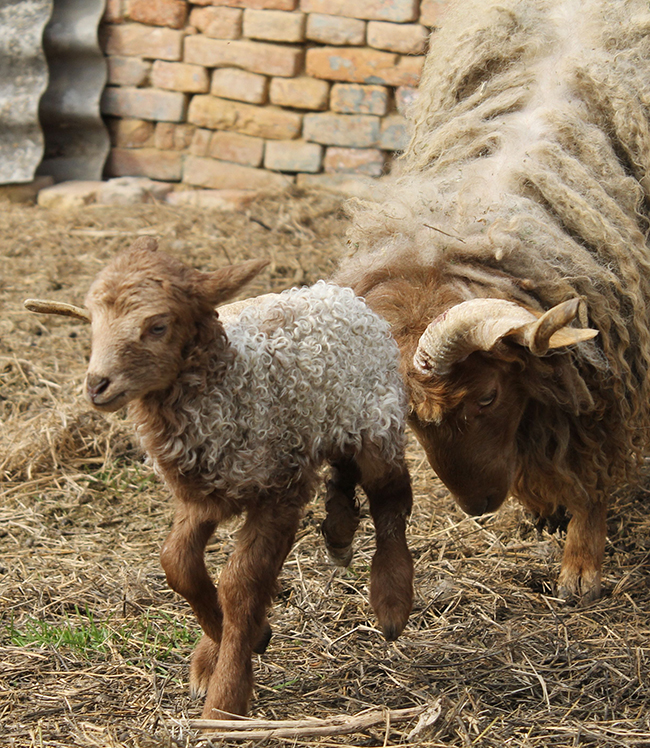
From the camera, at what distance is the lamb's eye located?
2801 millimetres

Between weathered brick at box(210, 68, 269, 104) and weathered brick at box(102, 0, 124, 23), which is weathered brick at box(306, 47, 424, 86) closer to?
weathered brick at box(210, 68, 269, 104)

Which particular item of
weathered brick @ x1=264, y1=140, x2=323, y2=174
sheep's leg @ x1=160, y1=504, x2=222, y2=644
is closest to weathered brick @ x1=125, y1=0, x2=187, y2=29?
weathered brick @ x1=264, y1=140, x2=323, y2=174

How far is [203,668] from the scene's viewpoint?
244cm

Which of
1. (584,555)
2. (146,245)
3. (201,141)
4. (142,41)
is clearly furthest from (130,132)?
(146,245)

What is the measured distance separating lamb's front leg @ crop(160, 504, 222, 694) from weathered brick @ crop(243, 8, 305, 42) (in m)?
5.84

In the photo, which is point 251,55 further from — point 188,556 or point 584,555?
point 188,556

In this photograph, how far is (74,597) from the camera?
3158mm

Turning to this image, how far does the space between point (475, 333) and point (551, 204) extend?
85cm

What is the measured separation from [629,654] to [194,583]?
147 cm

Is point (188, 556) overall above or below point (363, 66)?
below

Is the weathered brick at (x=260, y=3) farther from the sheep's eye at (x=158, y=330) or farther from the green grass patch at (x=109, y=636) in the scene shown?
the sheep's eye at (x=158, y=330)

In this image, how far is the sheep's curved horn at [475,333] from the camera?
244 cm

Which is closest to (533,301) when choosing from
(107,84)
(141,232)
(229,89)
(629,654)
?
(629,654)

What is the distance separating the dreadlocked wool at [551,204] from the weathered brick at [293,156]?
3.84m
